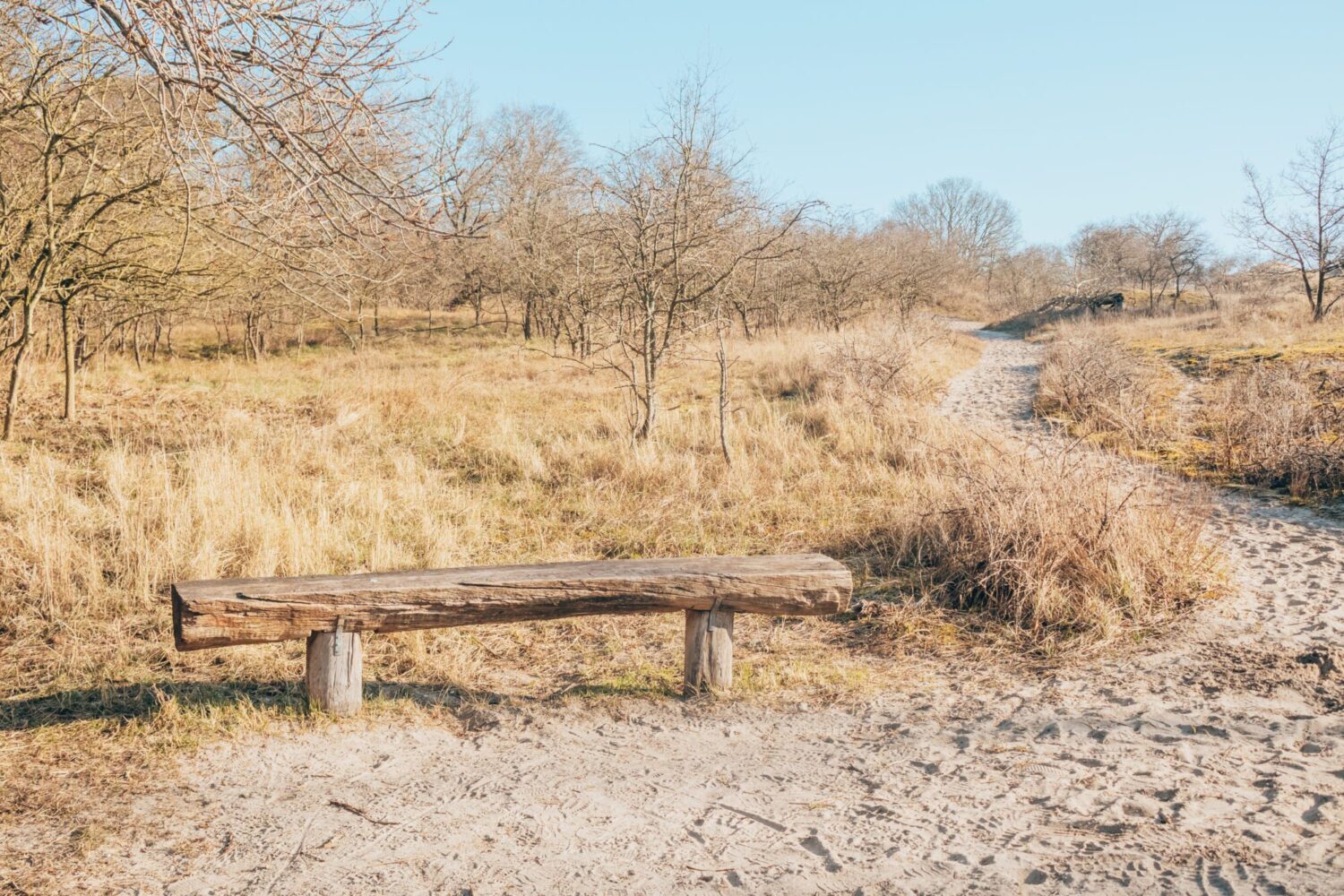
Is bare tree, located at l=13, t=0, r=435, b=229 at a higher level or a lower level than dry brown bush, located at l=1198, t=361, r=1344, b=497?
higher

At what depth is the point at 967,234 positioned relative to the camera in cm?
6569

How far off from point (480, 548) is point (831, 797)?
13.0 ft

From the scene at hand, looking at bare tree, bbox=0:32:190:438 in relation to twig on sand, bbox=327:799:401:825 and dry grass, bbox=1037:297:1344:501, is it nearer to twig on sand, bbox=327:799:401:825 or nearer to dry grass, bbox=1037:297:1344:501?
twig on sand, bbox=327:799:401:825

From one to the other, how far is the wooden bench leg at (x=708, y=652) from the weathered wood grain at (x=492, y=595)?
10 cm

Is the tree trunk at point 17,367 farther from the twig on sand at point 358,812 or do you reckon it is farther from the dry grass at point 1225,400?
the dry grass at point 1225,400

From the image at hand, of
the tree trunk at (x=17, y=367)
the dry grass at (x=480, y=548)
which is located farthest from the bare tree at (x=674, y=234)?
the tree trunk at (x=17, y=367)

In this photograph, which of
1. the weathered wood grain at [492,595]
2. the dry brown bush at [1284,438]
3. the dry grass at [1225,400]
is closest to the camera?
the weathered wood grain at [492,595]

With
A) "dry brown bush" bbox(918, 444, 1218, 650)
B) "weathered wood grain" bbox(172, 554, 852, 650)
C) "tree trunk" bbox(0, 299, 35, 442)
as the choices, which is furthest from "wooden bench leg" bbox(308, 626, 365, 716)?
"tree trunk" bbox(0, 299, 35, 442)

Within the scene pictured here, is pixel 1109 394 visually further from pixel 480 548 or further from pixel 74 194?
pixel 74 194

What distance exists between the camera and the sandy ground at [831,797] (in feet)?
9.37

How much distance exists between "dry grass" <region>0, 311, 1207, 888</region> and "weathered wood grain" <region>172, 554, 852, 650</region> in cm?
51

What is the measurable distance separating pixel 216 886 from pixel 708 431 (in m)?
7.88

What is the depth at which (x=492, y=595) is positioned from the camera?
400cm

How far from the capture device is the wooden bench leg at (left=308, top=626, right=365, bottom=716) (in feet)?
13.0
